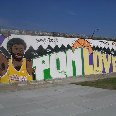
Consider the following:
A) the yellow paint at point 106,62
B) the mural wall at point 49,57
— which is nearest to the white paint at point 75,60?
the mural wall at point 49,57

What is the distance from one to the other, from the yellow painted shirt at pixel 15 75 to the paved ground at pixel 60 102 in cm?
69

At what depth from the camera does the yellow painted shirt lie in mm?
13328

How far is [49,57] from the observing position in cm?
1523

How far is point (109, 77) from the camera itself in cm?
1866

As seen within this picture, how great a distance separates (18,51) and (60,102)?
14.2ft

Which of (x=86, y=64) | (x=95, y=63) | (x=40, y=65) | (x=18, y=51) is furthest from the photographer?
(x=95, y=63)

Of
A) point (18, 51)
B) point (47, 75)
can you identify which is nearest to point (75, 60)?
point (47, 75)

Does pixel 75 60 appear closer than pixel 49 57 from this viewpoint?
No

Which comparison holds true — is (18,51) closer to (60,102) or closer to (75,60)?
(75,60)

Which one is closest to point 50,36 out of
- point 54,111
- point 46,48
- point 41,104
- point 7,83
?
point 46,48

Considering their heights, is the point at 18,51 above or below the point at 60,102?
above

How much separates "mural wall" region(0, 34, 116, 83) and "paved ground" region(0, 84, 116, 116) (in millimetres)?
1084

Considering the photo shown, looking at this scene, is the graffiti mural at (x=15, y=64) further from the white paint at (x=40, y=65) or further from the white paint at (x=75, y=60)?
the white paint at (x=75, y=60)

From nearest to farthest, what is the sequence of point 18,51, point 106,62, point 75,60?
point 18,51 < point 75,60 < point 106,62
